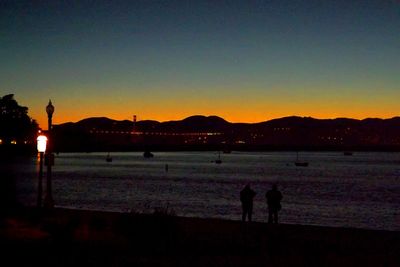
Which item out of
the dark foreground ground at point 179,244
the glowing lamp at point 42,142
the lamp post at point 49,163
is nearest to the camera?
the dark foreground ground at point 179,244

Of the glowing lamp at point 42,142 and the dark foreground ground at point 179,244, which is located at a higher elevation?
the glowing lamp at point 42,142

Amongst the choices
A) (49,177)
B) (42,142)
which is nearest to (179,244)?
(49,177)

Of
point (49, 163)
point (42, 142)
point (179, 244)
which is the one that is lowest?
point (179, 244)

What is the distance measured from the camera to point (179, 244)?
49.9ft

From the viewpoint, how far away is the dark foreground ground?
12805mm

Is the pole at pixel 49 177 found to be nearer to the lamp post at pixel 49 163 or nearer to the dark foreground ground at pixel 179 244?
the lamp post at pixel 49 163

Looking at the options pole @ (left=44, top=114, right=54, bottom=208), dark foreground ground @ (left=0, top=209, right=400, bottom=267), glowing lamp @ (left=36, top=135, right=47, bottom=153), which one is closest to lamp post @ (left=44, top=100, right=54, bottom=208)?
pole @ (left=44, top=114, right=54, bottom=208)

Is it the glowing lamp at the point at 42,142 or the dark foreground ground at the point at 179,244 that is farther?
the glowing lamp at the point at 42,142

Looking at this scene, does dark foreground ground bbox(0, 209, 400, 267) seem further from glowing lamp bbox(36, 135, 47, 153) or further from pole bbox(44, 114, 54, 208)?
glowing lamp bbox(36, 135, 47, 153)

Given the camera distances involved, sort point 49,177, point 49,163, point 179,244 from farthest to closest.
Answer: point 49,163
point 49,177
point 179,244

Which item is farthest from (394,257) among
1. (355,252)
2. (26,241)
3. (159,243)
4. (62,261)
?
(26,241)

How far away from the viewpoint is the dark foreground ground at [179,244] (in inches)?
504

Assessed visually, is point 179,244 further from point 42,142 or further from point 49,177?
point 42,142

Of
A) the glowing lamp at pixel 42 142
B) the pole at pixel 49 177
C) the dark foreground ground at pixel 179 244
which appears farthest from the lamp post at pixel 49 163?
the dark foreground ground at pixel 179 244
